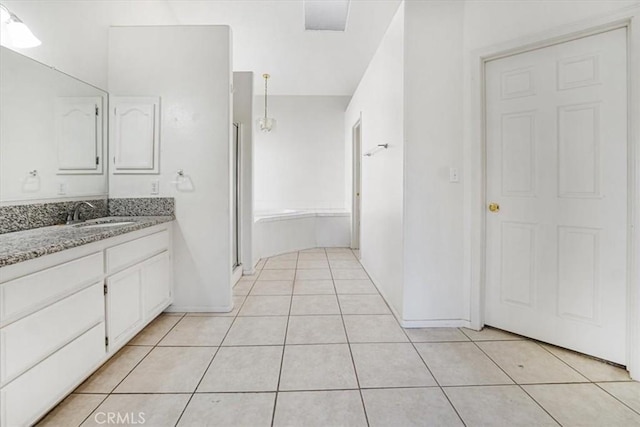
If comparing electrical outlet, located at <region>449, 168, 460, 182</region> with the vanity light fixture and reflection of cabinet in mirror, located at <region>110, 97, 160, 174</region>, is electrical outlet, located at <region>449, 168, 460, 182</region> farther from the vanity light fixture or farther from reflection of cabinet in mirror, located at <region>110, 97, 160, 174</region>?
the vanity light fixture

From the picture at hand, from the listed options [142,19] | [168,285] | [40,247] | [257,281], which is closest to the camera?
[40,247]

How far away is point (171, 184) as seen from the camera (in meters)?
2.61

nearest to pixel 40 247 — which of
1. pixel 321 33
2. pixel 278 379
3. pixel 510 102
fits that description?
pixel 278 379

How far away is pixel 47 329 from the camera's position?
136cm

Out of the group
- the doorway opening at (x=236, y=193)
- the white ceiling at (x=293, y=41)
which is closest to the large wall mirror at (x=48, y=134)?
the doorway opening at (x=236, y=193)

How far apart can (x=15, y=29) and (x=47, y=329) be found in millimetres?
1618

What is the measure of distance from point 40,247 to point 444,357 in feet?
7.19

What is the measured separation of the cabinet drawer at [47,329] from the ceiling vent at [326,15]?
10.9 feet

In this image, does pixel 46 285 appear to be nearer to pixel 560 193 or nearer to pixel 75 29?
pixel 75 29

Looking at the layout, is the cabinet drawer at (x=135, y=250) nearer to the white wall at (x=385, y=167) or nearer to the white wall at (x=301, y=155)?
the white wall at (x=385, y=167)

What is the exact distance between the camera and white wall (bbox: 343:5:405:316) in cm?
248

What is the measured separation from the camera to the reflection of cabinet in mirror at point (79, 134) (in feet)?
7.05

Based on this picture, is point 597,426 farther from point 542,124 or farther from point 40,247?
point 40,247

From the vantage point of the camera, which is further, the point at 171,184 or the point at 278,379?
the point at 171,184
